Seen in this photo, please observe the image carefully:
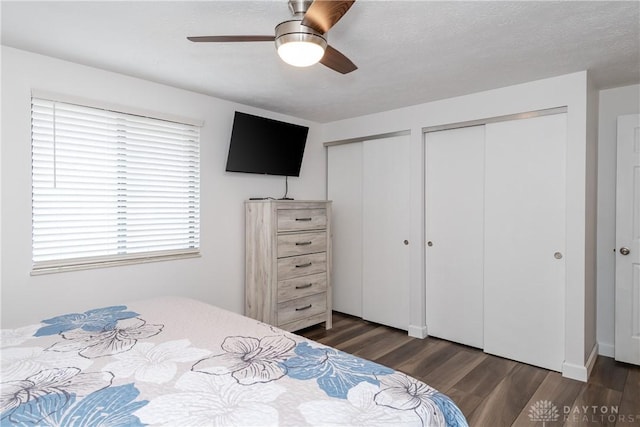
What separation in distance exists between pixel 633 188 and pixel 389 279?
7.44 feet

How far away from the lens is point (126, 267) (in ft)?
9.19

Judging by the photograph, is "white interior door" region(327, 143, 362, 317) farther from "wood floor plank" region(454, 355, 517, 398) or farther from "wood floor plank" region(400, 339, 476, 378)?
"wood floor plank" region(454, 355, 517, 398)

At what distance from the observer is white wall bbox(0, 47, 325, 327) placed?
229 cm

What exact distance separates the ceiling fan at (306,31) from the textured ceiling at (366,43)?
24cm

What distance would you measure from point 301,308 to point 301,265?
431mm

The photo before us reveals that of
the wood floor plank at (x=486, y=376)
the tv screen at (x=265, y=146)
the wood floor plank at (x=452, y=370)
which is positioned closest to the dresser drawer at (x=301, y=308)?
the wood floor plank at (x=452, y=370)

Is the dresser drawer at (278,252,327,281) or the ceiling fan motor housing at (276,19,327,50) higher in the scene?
the ceiling fan motor housing at (276,19,327,50)

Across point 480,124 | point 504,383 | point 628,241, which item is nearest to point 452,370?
point 504,383

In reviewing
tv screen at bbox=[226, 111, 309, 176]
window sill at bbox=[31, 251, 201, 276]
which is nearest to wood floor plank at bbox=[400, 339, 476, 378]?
window sill at bbox=[31, 251, 201, 276]

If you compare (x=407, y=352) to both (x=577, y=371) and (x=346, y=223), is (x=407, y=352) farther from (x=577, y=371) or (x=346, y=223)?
(x=346, y=223)

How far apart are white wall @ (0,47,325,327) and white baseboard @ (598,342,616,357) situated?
10.6ft

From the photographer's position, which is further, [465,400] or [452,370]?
[452,370]

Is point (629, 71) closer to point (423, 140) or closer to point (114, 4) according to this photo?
point (423, 140)

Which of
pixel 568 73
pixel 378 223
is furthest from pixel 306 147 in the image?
pixel 568 73
